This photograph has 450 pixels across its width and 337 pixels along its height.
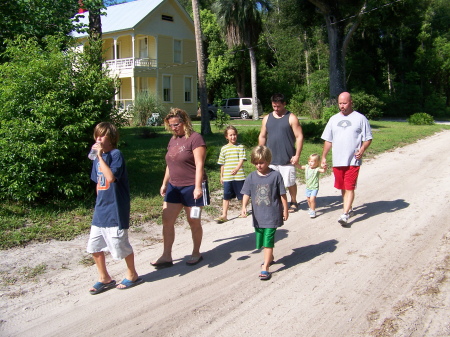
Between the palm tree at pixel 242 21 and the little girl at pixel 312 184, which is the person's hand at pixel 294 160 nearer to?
the little girl at pixel 312 184

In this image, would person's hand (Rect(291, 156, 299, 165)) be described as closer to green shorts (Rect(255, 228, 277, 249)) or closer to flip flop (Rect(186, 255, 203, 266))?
green shorts (Rect(255, 228, 277, 249))

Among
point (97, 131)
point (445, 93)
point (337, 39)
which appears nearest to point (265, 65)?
point (445, 93)

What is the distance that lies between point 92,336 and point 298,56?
44.3 meters

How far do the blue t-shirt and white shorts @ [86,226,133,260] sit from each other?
57 mm

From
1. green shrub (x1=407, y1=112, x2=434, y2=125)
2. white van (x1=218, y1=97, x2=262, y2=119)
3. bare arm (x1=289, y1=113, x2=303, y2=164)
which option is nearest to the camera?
bare arm (x1=289, y1=113, x2=303, y2=164)

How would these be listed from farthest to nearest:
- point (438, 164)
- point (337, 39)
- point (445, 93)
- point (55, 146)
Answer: point (445, 93), point (337, 39), point (438, 164), point (55, 146)

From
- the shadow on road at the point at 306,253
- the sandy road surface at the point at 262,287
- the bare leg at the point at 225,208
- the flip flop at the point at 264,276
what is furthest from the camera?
the bare leg at the point at 225,208

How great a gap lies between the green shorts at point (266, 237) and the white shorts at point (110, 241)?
1.42m

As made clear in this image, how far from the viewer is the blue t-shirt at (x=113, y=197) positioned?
14.2ft

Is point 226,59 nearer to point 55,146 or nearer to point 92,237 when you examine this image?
point 55,146

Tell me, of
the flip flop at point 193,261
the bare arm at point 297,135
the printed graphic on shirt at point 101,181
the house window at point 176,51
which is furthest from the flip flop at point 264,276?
the house window at point 176,51

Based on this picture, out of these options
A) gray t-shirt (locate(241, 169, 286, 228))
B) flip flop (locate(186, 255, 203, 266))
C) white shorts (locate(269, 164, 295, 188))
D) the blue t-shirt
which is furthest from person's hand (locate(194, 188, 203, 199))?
white shorts (locate(269, 164, 295, 188))

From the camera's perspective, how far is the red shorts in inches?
264

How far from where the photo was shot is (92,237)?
173 inches
